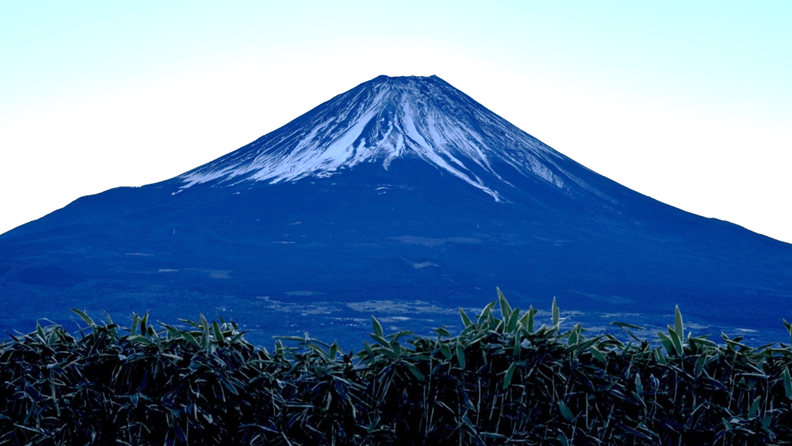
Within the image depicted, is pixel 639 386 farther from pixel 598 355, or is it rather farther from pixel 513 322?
pixel 513 322

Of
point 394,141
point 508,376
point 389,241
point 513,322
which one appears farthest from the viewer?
point 394,141

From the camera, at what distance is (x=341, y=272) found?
314 feet

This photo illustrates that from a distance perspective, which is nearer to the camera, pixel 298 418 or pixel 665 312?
pixel 298 418

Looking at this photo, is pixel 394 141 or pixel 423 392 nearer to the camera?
pixel 423 392

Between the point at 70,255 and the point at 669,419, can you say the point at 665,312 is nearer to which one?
the point at 70,255

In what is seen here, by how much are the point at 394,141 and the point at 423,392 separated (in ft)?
408

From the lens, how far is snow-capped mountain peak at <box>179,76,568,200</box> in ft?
397

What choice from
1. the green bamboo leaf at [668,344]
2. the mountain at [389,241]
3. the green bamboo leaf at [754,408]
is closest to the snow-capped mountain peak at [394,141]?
the mountain at [389,241]

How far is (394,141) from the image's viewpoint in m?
126

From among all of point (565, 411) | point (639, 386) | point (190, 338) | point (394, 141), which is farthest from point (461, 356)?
point (394, 141)

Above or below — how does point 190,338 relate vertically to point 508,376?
above

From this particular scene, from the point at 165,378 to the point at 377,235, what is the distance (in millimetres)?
101944

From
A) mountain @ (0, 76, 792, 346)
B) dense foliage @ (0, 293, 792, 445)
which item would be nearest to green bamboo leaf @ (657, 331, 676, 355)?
dense foliage @ (0, 293, 792, 445)

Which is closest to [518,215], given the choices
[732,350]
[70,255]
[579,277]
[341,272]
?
[579,277]
